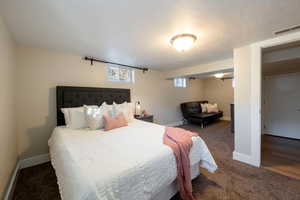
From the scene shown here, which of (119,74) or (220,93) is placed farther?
(220,93)

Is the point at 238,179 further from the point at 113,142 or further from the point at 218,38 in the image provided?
the point at 218,38

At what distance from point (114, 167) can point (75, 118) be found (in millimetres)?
1763

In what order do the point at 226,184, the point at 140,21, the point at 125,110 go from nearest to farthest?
the point at 140,21, the point at 226,184, the point at 125,110

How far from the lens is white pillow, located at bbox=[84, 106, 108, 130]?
2.38 meters

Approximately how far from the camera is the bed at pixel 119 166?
0.97 meters

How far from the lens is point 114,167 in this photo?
1114 mm

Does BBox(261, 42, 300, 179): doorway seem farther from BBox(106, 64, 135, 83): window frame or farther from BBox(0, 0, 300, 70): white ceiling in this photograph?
BBox(106, 64, 135, 83): window frame

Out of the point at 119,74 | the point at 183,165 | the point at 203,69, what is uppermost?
the point at 203,69

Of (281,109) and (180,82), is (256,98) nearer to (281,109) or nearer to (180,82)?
(281,109)

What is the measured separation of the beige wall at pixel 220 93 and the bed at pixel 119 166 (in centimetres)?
562

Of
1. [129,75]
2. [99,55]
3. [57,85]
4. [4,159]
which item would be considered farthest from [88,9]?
[129,75]

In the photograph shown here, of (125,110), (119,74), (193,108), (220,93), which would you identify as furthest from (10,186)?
(220,93)

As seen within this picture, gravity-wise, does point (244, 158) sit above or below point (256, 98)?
below

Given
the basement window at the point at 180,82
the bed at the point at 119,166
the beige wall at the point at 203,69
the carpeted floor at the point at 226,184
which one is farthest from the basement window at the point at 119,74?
the carpeted floor at the point at 226,184
